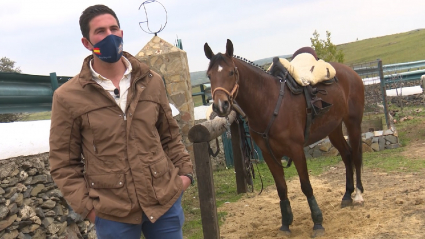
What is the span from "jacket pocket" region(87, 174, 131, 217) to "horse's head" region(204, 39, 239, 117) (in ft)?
6.24

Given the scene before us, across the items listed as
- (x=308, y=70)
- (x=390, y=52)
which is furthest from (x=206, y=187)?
(x=390, y=52)

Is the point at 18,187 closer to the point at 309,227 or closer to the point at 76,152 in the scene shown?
the point at 76,152

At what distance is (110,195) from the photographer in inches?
81.4

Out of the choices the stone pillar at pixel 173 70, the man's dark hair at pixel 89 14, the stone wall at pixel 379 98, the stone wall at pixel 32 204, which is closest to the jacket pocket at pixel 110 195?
the man's dark hair at pixel 89 14

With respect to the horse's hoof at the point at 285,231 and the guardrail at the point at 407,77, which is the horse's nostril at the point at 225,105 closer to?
the horse's hoof at the point at 285,231

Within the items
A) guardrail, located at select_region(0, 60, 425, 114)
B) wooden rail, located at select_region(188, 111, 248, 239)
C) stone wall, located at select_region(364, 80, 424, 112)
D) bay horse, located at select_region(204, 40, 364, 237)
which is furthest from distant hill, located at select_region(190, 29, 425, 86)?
wooden rail, located at select_region(188, 111, 248, 239)

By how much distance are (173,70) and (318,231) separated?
4250 mm

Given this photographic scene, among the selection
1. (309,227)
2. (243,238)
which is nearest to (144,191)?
(243,238)

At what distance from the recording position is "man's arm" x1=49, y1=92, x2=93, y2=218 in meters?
2.06

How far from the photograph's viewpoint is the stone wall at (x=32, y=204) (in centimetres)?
346

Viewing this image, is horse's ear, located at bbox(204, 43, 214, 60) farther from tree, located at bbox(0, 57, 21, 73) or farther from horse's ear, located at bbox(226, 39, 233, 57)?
tree, located at bbox(0, 57, 21, 73)

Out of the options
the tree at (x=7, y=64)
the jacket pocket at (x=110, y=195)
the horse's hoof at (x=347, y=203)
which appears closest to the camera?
the jacket pocket at (x=110, y=195)

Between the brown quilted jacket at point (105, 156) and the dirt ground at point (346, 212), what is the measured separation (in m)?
2.94

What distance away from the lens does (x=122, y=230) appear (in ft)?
6.88
